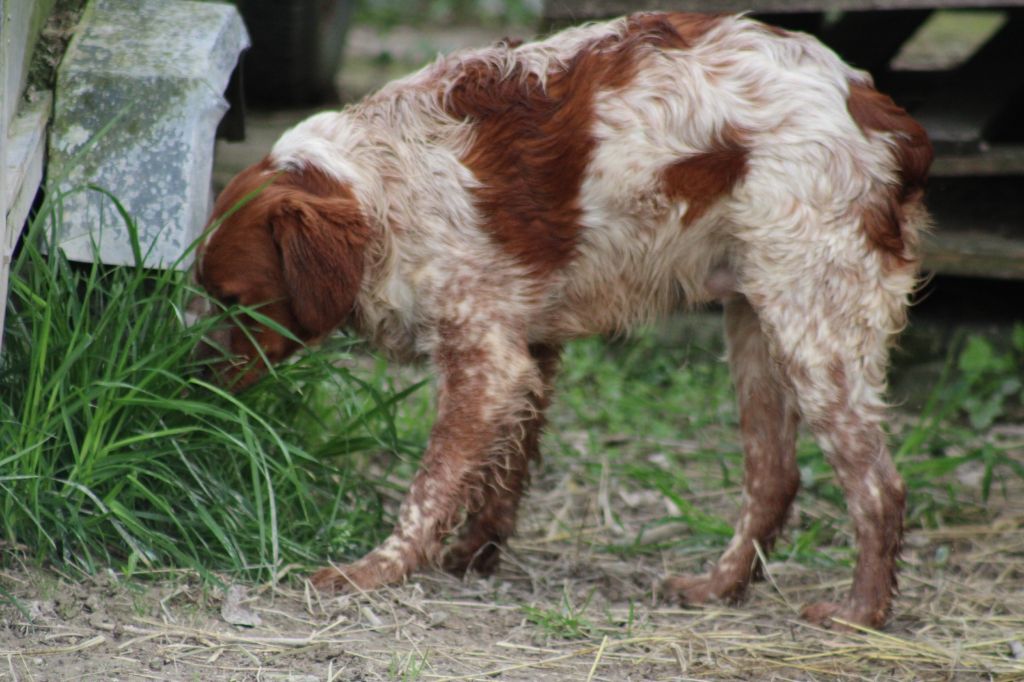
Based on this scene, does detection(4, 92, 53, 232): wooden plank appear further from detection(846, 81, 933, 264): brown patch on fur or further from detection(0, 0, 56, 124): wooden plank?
detection(846, 81, 933, 264): brown patch on fur

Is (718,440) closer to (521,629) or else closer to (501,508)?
(501,508)

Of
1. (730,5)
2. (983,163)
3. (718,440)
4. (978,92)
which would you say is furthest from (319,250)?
(978,92)

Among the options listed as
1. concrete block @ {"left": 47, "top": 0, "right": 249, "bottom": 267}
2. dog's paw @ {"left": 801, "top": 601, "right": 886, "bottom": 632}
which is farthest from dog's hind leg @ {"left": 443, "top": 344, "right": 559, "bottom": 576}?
concrete block @ {"left": 47, "top": 0, "right": 249, "bottom": 267}

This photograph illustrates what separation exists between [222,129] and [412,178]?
1272 millimetres

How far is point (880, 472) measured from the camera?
3.50m

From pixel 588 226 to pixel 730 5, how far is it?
63.9 inches

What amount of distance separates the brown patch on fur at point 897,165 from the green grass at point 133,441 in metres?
1.46

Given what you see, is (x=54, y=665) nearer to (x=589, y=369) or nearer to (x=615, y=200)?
(x=615, y=200)

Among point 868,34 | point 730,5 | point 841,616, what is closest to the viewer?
point 841,616

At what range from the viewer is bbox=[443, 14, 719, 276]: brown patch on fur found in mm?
3533

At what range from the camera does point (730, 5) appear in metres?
4.82

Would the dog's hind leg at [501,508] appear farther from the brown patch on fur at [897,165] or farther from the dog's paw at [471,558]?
the brown patch on fur at [897,165]

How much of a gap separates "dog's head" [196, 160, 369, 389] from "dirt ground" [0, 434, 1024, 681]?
645mm

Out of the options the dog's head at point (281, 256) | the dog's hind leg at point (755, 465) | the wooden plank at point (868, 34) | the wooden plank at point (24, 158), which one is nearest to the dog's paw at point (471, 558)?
the dog's hind leg at point (755, 465)
